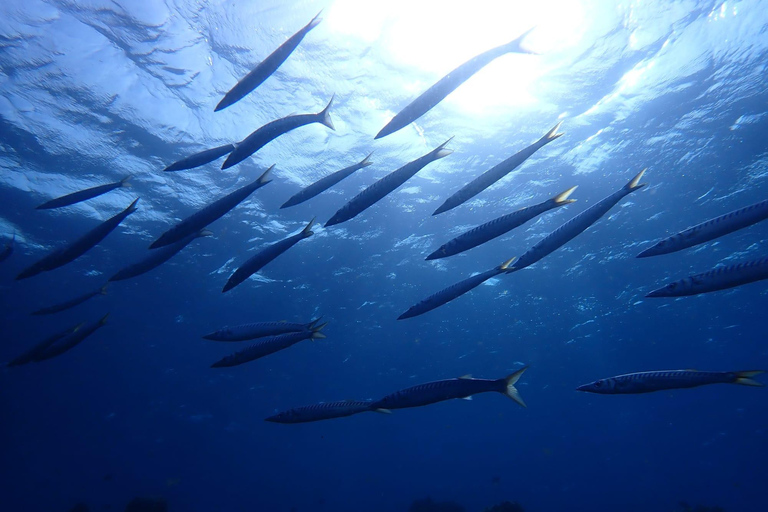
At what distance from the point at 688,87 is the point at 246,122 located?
513 inches

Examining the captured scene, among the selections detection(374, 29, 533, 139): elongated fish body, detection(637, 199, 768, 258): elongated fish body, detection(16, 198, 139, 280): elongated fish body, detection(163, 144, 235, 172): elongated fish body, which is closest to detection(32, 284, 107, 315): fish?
detection(16, 198, 139, 280): elongated fish body

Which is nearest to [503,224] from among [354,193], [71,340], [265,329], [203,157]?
[265,329]

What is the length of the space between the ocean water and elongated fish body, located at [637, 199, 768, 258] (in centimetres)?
345

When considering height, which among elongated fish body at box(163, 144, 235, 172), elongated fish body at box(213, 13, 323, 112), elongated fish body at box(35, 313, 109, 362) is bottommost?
elongated fish body at box(35, 313, 109, 362)

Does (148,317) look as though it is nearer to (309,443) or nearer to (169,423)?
(169,423)

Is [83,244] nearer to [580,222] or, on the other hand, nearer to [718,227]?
[580,222]

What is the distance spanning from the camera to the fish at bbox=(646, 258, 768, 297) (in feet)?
12.7

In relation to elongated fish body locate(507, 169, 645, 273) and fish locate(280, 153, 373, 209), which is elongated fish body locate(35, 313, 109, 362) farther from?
elongated fish body locate(507, 169, 645, 273)

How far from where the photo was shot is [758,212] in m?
3.86

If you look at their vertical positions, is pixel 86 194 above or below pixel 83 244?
above

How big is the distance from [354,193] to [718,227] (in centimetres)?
1193

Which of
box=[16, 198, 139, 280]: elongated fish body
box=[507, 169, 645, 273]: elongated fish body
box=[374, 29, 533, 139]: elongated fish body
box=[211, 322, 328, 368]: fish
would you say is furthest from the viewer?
box=[211, 322, 328, 368]: fish

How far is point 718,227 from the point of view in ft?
13.3

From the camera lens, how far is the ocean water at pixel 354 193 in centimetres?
945
